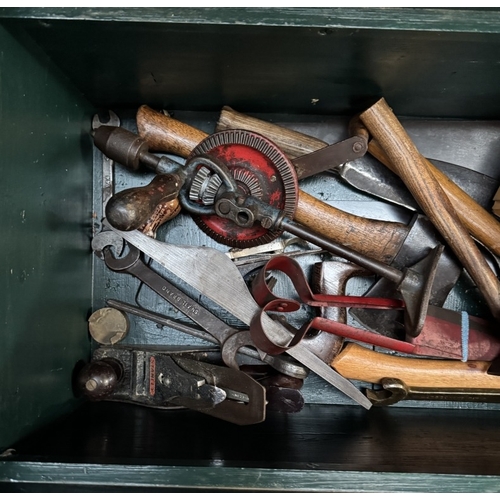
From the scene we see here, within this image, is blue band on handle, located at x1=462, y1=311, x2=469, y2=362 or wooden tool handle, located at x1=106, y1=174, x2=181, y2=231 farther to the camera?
blue band on handle, located at x1=462, y1=311, x2=469, y2=362

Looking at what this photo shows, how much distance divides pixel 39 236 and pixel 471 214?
31.2 inches

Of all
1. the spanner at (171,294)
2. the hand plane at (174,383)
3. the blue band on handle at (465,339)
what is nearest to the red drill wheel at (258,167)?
the spanner at (171,294)

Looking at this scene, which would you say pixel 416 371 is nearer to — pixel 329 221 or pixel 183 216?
pixel 329 221

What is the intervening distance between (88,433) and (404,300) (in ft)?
2.00

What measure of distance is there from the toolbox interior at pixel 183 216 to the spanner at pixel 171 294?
0.23 ft

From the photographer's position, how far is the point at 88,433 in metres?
0.99

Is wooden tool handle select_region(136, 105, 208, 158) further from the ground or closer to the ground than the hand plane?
further from the ground

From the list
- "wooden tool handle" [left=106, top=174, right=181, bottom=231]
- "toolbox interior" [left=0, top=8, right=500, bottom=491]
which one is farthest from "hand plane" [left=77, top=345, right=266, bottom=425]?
"wooden tool handle" [left=106, top=174, right=181, bottom=231]

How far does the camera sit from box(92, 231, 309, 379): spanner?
109 centimetres

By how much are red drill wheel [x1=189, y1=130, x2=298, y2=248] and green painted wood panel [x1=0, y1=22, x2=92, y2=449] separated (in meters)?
0.25

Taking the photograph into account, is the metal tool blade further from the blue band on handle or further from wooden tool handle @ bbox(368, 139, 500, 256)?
wooden tool handle @ bbox(368, 139, 500, 256)

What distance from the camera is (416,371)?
3.56 ft

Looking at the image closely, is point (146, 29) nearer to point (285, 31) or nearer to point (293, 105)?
point (285, 31)

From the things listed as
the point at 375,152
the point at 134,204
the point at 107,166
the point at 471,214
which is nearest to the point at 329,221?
the point at 375,152
